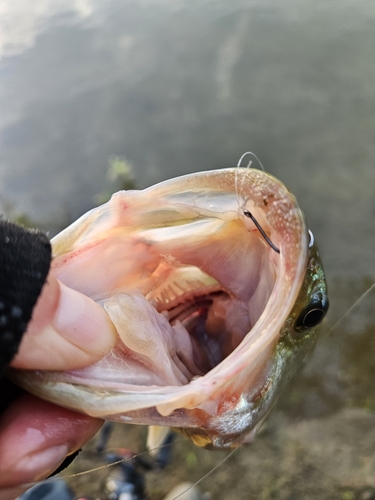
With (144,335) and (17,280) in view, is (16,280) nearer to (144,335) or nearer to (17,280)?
(17,280)

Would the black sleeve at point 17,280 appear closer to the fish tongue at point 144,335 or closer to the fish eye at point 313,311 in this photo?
the fish tongue at point 144,335

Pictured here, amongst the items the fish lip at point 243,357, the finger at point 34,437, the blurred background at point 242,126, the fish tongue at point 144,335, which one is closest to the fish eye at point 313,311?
the fish lip at point 243,357

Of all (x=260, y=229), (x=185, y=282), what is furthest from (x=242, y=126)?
(x=260, y=229)

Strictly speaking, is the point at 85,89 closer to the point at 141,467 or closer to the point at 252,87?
the point at 252,87

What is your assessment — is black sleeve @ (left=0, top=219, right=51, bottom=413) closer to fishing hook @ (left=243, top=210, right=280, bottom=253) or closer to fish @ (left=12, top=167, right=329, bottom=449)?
fish @ (left=12, top=167, right=329, bottom=449)

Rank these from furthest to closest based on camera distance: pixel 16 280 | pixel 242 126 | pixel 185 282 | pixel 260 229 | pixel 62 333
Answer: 1. pixel 242 126
2. pixel 185 282
3. pixel 260 229
4. pixel 62 333
5. pixel 16 280

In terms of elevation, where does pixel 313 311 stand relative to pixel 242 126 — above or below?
above
